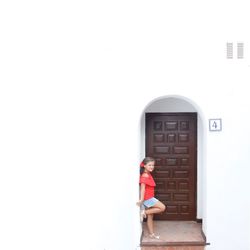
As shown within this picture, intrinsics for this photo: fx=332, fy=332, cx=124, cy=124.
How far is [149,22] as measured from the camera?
18.4 feet

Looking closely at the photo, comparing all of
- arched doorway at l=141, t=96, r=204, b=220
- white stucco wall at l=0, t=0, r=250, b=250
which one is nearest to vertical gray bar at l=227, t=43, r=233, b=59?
white stucco wall at l=0, t=0, r=250, b=250

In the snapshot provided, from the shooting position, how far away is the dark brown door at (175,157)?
6.62m

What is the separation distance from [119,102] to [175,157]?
184cm

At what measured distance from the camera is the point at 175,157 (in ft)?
21.9

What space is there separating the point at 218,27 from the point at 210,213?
3.15 metres

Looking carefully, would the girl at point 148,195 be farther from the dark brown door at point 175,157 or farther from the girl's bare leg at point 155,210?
the dark brown door at point 175,157

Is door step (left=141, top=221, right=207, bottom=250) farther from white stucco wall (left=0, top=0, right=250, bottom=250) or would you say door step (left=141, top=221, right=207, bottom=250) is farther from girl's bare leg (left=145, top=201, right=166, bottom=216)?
girl's bare leg (left=145, top=201, right=166, bottom=216)

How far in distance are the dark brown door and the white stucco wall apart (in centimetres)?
24

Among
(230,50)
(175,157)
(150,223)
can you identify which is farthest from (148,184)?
(230,50)

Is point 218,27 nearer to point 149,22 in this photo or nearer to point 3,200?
point 149,22

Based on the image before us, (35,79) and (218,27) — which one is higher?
(218,27)

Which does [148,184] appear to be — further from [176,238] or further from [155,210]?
[176,238]

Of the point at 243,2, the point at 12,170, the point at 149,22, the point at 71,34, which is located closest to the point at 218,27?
the point at 243,2

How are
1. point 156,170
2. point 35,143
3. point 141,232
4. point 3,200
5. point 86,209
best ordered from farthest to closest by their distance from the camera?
1. point 156,170
2. point 141,232
3. point 86,209
4. point 35,143
5. point 3,200
